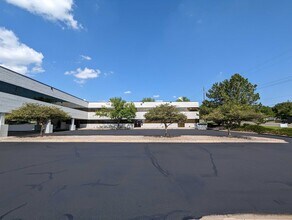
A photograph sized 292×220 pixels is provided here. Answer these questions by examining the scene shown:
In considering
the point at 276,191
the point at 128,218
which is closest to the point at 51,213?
the point at 128,218

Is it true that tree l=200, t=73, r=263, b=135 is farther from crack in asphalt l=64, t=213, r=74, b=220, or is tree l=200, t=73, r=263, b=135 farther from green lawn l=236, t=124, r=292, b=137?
crack in asphalt l=64, t=213, r=74, b=220

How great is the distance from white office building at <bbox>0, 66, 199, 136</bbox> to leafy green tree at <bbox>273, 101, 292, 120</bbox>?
3492 cm

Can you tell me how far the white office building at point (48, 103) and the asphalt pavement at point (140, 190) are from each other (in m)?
16.4

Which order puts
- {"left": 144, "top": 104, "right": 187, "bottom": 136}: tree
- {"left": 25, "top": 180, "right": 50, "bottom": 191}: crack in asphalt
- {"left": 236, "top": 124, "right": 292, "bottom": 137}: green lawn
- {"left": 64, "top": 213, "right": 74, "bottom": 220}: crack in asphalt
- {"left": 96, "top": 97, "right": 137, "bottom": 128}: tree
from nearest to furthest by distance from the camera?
1. {"left": 64, "top": 213, "right": 74, "bottom": 220}: crack in asphalt
2. {"left": 25, "top": 180, "right": 50, "bottom": 191}: crack in asphalt
3. {"left": 144, "top": 104, "right": 187, "bottom": 136}: tree
4. {"left": 236, "top": 124, "right": 292, "bottom": 137}: green lawn
5. {"left": 96, "top": 97, "right": 137, "bottom": 128}: tree

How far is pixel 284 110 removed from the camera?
2389 inches

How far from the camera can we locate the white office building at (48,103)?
20469 millimetres

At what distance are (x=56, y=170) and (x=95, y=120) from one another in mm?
43488

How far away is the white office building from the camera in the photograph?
67.2 ft

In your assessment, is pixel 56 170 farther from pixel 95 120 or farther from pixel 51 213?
pixel 95 120

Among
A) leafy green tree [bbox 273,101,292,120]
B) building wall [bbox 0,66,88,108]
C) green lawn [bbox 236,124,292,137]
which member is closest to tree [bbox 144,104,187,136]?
green lawn [bbox 236,124,292,137]

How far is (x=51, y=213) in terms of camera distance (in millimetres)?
3750

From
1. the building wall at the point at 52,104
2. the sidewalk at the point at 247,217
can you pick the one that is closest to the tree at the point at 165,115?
the sidewalk at the point at 247,217

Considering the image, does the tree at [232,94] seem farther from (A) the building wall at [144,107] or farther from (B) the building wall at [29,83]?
(B) the building wall at [29,83]

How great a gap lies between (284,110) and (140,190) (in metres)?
73.5
